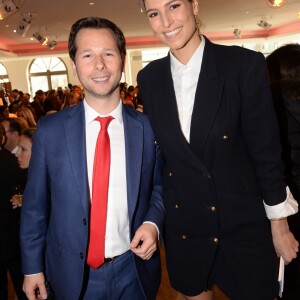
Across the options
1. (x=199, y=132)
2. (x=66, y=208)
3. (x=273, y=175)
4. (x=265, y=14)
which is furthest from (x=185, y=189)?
(x=265, y=14)

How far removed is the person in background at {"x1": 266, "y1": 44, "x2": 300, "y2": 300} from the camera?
6.49 ft

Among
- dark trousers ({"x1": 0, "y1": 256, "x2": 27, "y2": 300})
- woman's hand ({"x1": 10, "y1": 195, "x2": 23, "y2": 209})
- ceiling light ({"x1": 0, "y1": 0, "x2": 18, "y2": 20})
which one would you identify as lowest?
dark trousers ({"x1": 0, "y1": 256, "x2": 27, "y2": 300})

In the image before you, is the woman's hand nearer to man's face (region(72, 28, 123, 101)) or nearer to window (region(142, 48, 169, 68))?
man's face (region(72, 28, 123, 101))

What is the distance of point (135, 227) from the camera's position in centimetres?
161

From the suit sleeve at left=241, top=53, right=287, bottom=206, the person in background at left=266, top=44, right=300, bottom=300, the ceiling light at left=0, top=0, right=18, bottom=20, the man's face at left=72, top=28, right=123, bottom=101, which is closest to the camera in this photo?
the suit sleeve at left=241, top=53, right=287, bottom=206

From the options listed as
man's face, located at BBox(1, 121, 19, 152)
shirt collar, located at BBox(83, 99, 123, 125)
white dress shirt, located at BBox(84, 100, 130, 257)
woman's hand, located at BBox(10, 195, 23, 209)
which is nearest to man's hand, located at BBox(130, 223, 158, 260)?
white dress shirt, located at BBox(84, 100, 130, 257)

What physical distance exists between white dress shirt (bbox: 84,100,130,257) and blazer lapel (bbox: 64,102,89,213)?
1.9 inches

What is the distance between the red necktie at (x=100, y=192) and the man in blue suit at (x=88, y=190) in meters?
0.04

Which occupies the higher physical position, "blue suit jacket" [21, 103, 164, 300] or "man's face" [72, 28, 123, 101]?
"man's face" [72, 28, 123, 101]

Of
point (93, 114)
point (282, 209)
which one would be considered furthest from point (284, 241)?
point (93, 114)

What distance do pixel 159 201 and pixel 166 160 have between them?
200mm

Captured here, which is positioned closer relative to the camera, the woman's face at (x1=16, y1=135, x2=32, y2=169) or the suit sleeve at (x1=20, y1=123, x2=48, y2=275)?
the suit sleeve at (x1=20, y1=123, x2=48, y2=275)

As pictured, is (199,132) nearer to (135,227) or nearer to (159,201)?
(159,201)

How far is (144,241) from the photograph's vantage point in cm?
147
